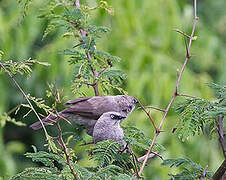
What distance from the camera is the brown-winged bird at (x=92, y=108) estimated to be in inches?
94.3

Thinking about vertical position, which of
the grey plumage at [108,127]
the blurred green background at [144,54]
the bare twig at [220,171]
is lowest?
the blurred green background at [144,54]

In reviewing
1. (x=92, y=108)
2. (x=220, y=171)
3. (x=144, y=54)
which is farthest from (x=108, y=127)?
(x=144, y=54)

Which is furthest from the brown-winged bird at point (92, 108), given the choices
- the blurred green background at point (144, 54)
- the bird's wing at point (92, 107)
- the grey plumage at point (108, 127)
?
the blurred green background at point (144, 54)

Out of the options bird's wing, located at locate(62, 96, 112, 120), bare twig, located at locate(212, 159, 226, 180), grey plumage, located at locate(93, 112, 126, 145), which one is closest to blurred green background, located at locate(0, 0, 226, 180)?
bird's wing, located at locate(62, 96, 112, 120)

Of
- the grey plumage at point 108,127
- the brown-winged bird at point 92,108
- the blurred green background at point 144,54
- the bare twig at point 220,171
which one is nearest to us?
the bare twig at point 220,171

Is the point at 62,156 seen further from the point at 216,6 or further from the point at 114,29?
the point at 216,6

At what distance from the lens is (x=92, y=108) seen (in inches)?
99.4

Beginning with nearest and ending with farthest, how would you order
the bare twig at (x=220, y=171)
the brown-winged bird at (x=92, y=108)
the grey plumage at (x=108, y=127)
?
the bare twig at (x=220, y=171) → the grey plumage at (x=108, y=127) → the brown-winged bird at (x=92, y=108)

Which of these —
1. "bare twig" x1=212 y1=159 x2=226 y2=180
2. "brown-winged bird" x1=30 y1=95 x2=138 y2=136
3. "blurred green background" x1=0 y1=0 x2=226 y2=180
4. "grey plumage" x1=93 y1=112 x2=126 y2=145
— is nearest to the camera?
"bare twig" x1=212 y1=159 x2=226 y2=180

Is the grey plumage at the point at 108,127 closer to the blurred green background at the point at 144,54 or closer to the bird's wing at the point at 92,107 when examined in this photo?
the bird's wing at the point at 92,107

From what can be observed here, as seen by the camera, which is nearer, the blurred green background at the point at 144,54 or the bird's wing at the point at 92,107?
the bird's wing at the point at 92,107

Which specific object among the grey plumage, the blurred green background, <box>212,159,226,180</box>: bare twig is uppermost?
the grey plumage

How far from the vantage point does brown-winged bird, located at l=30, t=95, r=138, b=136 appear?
2396mm

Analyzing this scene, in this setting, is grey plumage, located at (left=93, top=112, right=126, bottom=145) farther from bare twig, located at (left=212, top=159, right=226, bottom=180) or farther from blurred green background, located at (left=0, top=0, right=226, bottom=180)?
blurred green background, located at (left=0, top=0, right=226, bottom=180)
